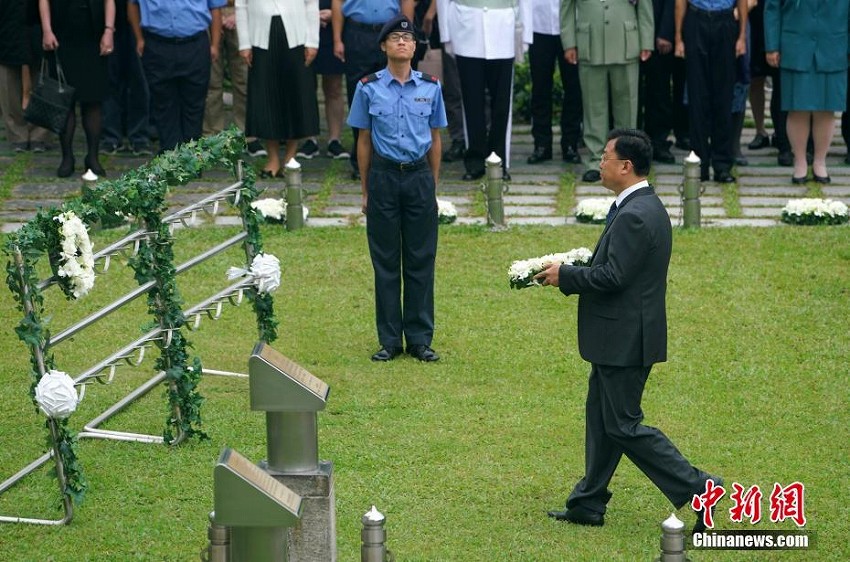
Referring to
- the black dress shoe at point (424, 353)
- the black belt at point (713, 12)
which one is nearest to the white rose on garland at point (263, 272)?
the black dress shoe at point (424, 353)

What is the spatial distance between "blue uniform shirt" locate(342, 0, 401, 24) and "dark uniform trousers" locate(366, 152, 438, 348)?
469cm

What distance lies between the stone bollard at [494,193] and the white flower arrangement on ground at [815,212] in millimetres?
2669

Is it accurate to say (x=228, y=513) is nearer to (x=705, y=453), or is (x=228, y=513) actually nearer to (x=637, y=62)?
(x=705, y=453)

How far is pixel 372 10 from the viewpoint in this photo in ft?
49.5

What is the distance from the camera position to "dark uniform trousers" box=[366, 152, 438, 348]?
1061 centimetres

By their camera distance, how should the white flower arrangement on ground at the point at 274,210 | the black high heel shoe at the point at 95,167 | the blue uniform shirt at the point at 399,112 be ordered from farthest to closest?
the black high heel shoe at the point at 95,167 < the white flower arrangement on ground at the point at 274,210 < the blue uniform shirt at the point at 399,112

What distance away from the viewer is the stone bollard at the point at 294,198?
1395cm

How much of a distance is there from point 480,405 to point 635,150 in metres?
2.82

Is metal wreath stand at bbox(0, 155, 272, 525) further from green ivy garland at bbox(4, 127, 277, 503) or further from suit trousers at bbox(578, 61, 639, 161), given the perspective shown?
suit trousers at bbox(578, 61, 639, 161)

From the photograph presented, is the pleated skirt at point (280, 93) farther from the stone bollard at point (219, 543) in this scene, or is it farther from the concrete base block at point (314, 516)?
the stone bollard at point (219, 543)

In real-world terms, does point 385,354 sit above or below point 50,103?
below

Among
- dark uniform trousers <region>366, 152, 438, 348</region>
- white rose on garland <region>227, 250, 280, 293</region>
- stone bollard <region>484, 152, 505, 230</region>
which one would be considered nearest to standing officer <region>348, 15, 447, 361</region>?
dark uniform trousers <region>366, 152, 438, 348</region>

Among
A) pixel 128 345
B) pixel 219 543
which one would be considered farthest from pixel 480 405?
pixel 219 543

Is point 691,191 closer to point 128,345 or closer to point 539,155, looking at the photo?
point 539,155
